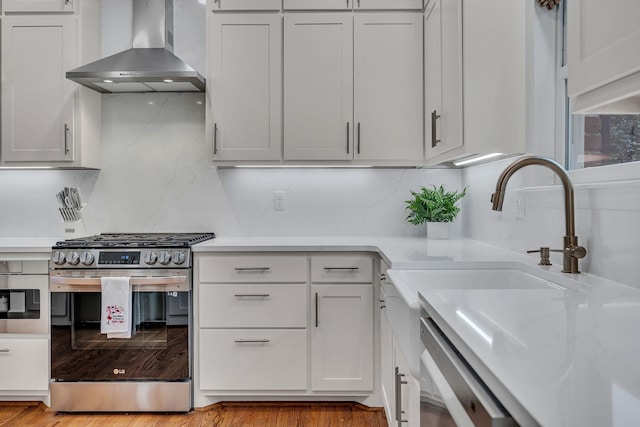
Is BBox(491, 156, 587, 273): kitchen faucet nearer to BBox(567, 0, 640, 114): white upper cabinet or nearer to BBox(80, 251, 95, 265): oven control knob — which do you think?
BBox(567, 0, 640, 114): white upper cabinet

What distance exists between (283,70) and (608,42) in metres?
2.09

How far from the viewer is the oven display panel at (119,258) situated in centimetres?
245

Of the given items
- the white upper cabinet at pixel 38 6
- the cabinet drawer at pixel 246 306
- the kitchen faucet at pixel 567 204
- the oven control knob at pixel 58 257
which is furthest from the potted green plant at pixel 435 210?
the white upper cabinet at pixel 38 6

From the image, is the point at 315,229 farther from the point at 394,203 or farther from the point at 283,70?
the point at 283,70

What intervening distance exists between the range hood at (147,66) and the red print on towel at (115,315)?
1287mm

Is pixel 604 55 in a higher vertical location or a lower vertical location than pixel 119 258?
higher

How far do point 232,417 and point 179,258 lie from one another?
89cm

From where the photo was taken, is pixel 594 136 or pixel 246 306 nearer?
pixel 594 136

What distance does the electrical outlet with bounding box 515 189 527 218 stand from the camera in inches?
80.3

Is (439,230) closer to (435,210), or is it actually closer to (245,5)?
(435,210)

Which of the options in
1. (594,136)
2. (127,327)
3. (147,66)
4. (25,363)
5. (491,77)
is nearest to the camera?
(594,136)

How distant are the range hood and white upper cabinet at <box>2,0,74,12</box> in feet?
1.27

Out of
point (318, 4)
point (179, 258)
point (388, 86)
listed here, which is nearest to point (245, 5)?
point (318, 4)

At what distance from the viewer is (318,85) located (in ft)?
9.00
